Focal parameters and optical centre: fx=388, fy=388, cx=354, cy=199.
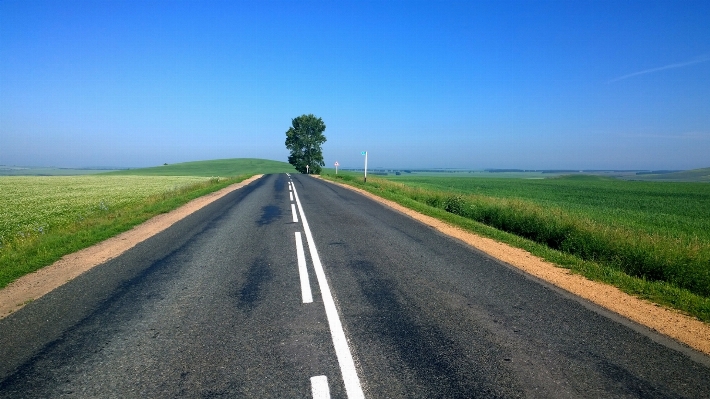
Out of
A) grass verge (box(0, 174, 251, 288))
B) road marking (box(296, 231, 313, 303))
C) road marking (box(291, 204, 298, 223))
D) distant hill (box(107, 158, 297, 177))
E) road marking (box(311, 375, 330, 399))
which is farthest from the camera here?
distant hill (box(107, 158, 297, 177))

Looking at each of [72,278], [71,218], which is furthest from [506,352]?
[71,218]

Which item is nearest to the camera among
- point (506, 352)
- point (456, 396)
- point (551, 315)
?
point (456, 396)

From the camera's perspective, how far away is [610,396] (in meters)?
3.18

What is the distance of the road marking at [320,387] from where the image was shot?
10.2 feet

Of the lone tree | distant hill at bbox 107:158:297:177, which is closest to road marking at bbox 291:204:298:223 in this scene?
the lone tree

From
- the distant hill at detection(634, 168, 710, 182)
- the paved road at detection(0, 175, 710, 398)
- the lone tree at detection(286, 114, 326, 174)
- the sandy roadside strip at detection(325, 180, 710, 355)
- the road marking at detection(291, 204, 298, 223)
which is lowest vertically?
the distant hill at detection(634, 168, 710, 182)

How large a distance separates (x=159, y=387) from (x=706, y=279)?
8.47 metres

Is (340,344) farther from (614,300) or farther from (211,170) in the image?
(211,170)

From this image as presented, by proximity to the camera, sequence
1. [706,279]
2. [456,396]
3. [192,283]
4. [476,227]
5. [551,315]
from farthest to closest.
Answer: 1. [476,227]
2. [706,279]
3. [192,283]
4. [551,315]
5. [456,396]

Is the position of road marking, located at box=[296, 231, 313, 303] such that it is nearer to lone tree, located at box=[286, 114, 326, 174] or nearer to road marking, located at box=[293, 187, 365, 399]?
road marking, located at box=[293, 187, 365, 399]

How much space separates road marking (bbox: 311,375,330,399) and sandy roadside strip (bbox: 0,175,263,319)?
434 cm

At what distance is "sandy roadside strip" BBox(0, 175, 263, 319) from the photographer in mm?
5527

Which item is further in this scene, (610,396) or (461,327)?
(461,327)

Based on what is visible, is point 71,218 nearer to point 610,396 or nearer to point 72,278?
point 72,278
